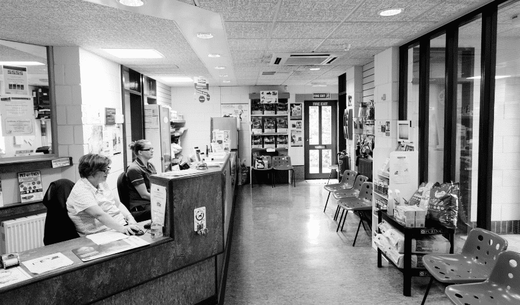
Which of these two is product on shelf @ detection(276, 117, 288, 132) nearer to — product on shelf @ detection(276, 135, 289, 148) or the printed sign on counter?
product on shelf @ detection(276, 135, 289, 148)

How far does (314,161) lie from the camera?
10977 millimetres

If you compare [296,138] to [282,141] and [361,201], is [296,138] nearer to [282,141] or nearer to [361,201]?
[282,141]

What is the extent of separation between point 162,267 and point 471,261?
103 inches

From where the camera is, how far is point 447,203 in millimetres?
3736

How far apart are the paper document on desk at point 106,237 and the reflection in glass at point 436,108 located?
160 inches

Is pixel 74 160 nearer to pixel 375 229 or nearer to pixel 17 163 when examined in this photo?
pixel 17 163

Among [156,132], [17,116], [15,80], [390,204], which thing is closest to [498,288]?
[390,204]

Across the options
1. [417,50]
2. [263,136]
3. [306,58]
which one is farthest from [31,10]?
[263,136]

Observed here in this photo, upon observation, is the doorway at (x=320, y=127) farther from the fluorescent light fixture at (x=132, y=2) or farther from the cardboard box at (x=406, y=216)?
the fluorescent light fixture at (x=132, y=2)

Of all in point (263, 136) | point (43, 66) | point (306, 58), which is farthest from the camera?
point (263, 136)

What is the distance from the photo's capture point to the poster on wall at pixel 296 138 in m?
10.6

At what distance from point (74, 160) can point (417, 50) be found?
5012 mm

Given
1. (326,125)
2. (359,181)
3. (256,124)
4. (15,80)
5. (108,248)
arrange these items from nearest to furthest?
1. (108,248)
2. (15,80)
3. (359,181)
4. (256,124)
5. (326,125)

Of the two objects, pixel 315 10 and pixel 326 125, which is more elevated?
pixel 315 10
